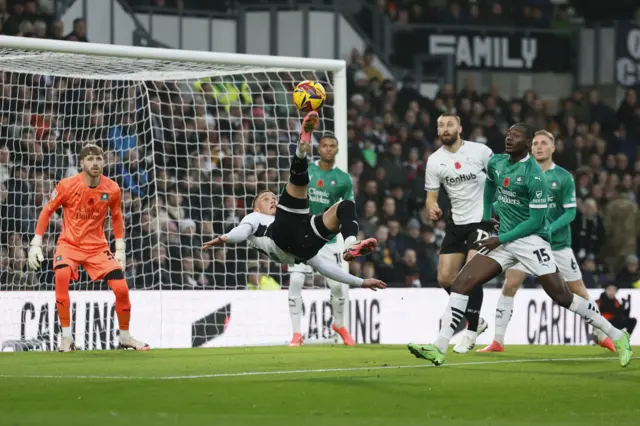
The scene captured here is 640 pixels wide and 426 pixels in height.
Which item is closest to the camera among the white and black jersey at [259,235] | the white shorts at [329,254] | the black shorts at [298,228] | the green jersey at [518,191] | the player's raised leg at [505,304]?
the green jersey at [518,191]

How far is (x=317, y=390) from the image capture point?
7680mm

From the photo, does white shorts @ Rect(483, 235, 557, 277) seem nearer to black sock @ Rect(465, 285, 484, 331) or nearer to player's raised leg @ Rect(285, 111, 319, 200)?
player's raised leg @ Rect(285, 111, 319, 200)

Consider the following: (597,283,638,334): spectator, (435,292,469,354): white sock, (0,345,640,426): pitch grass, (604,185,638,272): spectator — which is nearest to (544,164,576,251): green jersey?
(0,345,640,426): pitch grass

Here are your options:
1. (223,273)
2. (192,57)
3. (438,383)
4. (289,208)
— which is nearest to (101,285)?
(223,273)

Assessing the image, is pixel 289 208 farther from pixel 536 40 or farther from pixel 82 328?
pixel 536 40

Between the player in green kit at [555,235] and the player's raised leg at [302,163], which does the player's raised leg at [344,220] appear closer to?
the player's raised leg at [302,163]

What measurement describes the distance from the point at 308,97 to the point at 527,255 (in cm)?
209

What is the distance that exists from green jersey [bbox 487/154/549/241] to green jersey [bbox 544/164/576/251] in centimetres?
202

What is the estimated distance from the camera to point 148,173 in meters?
16.9

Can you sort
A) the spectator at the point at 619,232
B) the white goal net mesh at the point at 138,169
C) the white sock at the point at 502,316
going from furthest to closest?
the spectator at the point at 619,232 → the white goal net mesh at the point at 138,169 → the white sock at the point at 502,316

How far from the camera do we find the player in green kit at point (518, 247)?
9320mm

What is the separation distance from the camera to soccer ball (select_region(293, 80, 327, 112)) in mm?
9742

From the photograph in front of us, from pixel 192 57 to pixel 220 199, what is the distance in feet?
12.6

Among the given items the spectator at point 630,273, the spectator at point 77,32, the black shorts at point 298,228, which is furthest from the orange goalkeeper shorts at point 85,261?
the spectator at point 630,273
